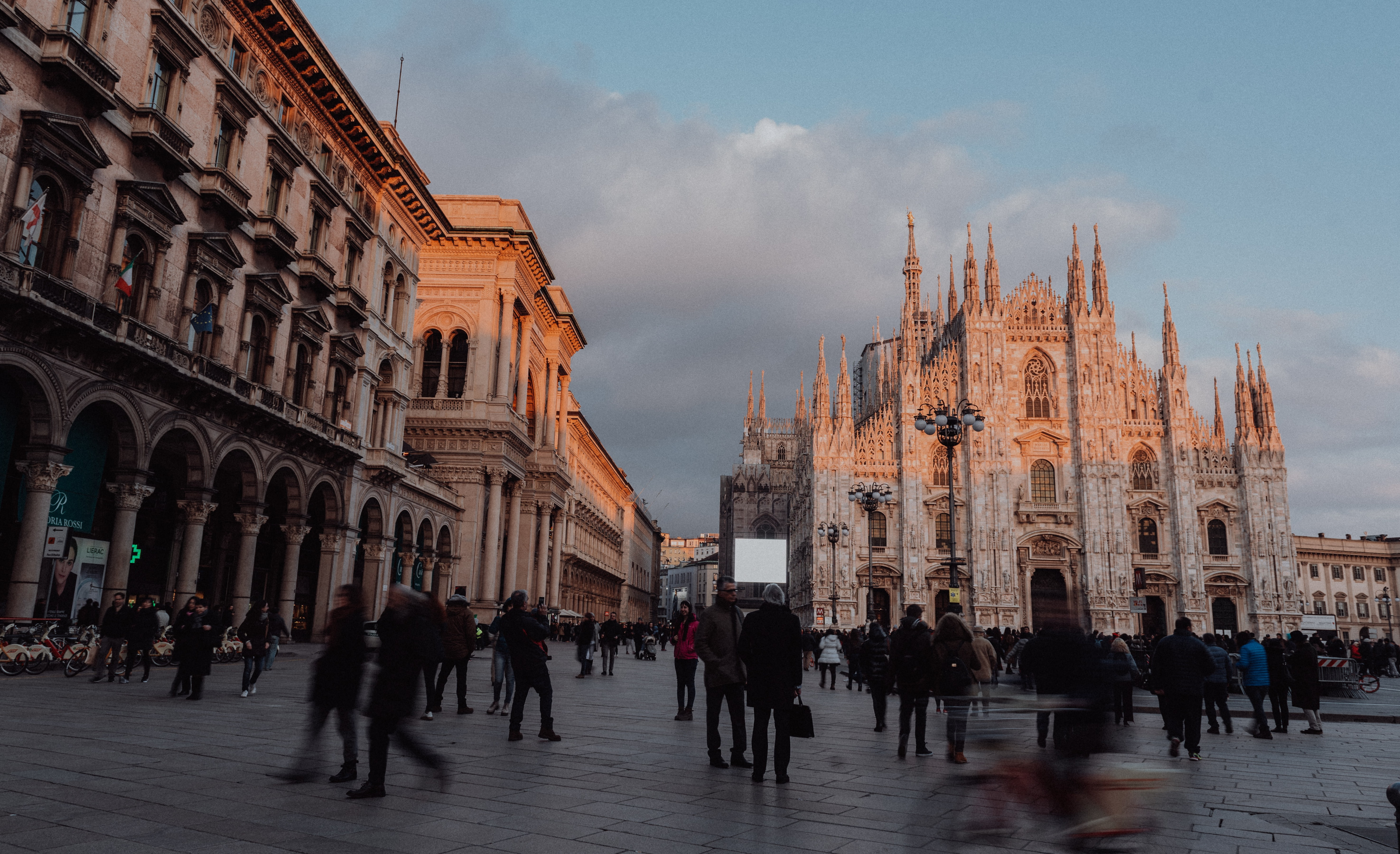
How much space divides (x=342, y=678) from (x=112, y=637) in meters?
11.2

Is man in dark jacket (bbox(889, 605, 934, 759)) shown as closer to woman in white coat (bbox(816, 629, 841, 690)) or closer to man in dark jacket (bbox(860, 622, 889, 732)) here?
man in dark jacket (bbox(860, 622, 889, 732))

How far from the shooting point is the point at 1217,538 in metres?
57.5

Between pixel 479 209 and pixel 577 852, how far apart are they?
40.6 metres

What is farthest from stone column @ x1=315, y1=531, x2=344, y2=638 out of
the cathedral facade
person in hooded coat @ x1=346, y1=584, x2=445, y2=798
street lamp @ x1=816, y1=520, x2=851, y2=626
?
the cathedral facade

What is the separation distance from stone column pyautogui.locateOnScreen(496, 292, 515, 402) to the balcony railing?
68.7ft

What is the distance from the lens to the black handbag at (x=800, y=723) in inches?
320

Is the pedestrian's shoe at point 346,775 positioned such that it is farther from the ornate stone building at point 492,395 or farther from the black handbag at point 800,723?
the ornate stone building at point 492,395

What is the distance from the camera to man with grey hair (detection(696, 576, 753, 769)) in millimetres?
8844

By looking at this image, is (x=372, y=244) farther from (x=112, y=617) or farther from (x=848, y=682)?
(x=848, y=682)

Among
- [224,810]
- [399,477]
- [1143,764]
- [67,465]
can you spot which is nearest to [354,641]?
[224,810]

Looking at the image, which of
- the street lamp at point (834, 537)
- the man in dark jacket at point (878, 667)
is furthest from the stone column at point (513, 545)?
the man in dark jacket at point (878, 667)

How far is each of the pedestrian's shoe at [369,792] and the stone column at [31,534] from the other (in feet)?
44.1

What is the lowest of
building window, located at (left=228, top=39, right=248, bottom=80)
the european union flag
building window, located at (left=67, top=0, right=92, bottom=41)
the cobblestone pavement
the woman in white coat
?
the cobblestone pavement

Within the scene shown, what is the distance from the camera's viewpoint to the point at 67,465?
57.0 feet
